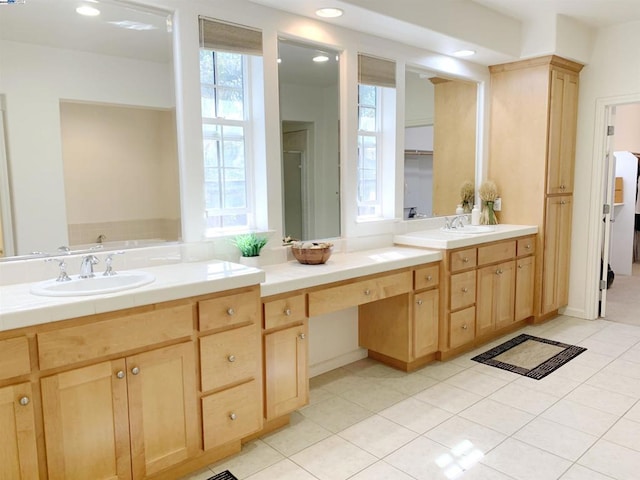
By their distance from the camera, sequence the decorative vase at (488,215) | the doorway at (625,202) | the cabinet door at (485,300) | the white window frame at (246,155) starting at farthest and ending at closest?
1. the doorway at (625,202)
2. the decorative vase at (488,215)
3. the cabinet door at (485,300)
4. the white window frame at (246,155)

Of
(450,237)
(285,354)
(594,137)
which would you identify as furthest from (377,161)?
(594,137)

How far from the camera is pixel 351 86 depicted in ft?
10.7

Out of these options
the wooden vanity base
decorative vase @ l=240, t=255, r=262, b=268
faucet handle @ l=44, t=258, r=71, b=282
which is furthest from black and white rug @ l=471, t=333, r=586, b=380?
faucet handle @ l=44, t=258, r=71, b=282

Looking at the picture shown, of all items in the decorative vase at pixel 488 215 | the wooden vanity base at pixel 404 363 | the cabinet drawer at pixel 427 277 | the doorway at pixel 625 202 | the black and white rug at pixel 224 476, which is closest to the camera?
the black and white rug at pixel 224 476

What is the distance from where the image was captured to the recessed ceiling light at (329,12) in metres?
2.84

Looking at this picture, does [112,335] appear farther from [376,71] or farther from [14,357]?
[376,71]

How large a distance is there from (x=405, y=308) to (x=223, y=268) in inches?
53.8

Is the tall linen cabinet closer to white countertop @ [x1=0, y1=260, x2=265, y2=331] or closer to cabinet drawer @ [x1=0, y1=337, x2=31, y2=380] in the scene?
white countertop @ [x1=0, y1=260, x2=265, y2=331]

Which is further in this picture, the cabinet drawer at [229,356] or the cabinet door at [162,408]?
the cabinet drawer at [229,356]

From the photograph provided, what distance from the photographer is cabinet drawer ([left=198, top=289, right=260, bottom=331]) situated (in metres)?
2.08

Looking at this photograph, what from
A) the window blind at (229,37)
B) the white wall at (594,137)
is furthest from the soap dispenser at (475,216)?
the window blind at (229,37)

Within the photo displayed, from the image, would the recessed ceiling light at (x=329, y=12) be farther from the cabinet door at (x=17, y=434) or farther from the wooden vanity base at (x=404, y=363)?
the cabinet door at (x=17, y=434)

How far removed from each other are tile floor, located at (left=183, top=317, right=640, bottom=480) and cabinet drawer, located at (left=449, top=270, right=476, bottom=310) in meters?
0.43

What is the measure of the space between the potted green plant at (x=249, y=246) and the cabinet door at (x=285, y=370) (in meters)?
0.47
